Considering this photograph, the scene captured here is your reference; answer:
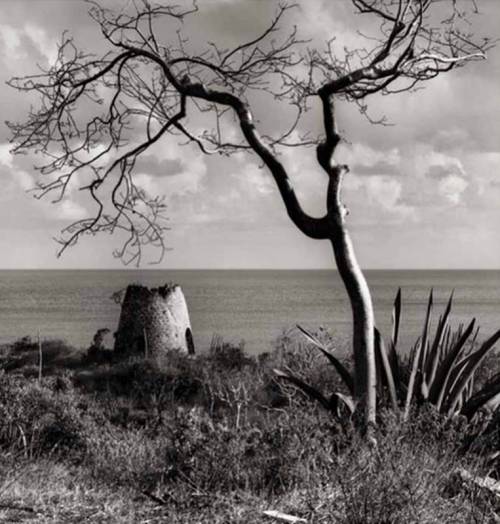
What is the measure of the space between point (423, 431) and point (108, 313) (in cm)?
8811

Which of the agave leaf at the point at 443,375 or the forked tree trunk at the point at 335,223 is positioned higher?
the forked tree trunk at the point at 335,223

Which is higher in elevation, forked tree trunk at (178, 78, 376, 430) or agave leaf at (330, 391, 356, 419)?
forked tree trunk at (178, 78, 376, 430)

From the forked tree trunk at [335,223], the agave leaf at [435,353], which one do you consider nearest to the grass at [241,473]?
the forked tree trunk at [335,223]

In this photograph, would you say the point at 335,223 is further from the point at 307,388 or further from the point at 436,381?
the point at 436,381

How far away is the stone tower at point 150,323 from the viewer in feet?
71.6

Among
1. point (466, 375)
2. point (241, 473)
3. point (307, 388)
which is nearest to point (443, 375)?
point (466, 375)

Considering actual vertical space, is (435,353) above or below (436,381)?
above

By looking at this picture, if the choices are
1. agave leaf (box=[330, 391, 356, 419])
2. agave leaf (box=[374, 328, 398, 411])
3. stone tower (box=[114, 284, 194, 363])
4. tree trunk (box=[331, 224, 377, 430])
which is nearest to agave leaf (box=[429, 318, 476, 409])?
agave leaf (box=[374, 328, 398, 411])

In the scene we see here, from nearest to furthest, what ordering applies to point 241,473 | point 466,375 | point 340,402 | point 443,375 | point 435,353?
point 241,473
point 340,402
point 443,375
point 466,375
point 435,353

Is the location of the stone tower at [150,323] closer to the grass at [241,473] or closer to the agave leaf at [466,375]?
the grass at [241,473]

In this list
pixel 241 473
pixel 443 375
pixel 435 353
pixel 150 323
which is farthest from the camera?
pixel 150 323

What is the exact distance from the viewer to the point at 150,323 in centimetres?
2188

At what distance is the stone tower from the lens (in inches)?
859

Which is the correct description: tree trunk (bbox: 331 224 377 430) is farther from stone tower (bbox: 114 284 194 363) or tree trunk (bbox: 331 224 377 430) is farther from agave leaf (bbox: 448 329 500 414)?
stone tower (bbox: 114 284 194 363)
